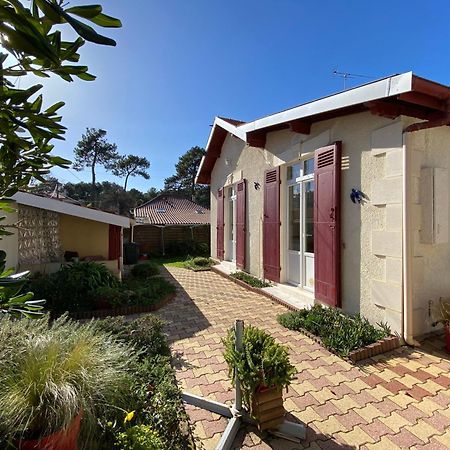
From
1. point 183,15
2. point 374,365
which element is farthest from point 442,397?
point 183,15

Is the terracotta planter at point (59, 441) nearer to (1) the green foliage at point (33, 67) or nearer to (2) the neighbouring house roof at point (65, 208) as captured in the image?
(1) the green foliage at point (33, 67)

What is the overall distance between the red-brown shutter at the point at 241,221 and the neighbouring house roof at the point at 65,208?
358 cm

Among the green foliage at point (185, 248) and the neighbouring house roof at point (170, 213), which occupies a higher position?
the neighbouring house roof at point (170, 213)

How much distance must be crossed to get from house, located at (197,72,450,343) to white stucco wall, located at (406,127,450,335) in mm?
16

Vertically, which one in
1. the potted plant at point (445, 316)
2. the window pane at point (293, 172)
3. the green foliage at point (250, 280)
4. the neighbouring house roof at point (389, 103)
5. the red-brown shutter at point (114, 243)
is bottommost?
the green foliage at point (250, 280)

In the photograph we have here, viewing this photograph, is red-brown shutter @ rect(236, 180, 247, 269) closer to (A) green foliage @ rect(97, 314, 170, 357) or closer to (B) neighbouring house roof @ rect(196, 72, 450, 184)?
(B) neighbouring house roof @ rect(196, 72, 450, 184)

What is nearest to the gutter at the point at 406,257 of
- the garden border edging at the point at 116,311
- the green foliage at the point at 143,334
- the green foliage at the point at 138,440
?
the green foliage at the point at 143,334

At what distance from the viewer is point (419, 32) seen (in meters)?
6.20

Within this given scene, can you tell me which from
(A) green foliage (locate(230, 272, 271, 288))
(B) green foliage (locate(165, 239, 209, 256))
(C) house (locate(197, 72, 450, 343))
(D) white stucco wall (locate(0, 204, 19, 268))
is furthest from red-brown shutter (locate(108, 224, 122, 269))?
(B) green foliage (locate(165, 239, 209, 256))

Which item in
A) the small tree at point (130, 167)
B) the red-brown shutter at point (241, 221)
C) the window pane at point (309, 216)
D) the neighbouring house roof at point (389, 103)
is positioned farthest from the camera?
the small tree at point (130, 167)

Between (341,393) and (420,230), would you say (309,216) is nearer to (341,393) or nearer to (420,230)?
(420,230)

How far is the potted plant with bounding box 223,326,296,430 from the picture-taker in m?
2.37

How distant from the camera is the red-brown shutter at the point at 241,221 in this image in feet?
30.0

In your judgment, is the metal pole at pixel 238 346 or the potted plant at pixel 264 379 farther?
the metal pole at pixel 238 346
